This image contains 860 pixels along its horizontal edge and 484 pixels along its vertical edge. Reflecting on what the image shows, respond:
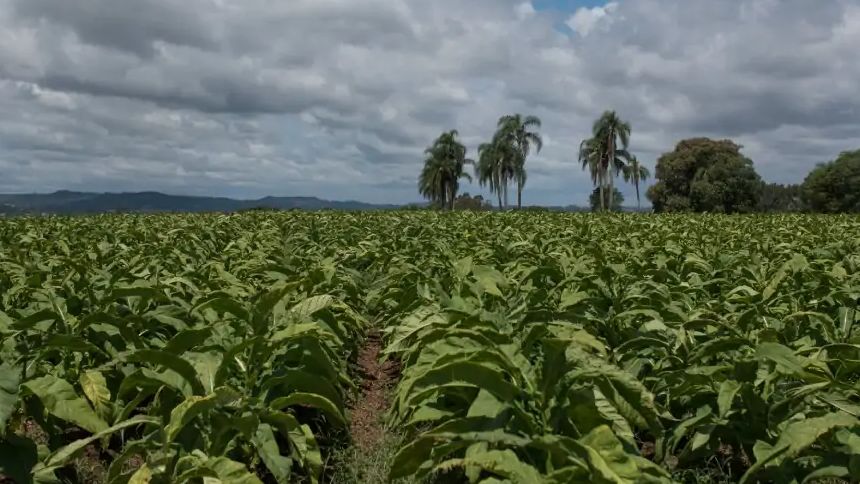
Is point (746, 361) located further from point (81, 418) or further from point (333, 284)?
point (333, 284)

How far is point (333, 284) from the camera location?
20.8 feet

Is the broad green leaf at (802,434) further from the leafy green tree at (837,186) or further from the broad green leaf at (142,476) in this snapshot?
the leafy green tree at (837,186)

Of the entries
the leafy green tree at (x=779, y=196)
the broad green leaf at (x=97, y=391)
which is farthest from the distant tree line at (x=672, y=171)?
the broad green leaf at (x=97, y=391)

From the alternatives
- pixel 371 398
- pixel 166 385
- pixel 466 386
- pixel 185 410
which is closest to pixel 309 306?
pixel 166 385

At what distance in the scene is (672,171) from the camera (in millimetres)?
72375

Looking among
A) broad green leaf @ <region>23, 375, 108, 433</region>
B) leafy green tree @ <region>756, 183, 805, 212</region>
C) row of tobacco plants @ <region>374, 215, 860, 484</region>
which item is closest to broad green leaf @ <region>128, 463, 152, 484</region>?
broad green leaf @ <region>23, 375, 108, 433</region>

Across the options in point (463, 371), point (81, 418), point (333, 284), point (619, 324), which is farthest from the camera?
point (333, 284)

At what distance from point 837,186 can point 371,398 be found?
77397 millimetres

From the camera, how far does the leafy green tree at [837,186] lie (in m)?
67.4

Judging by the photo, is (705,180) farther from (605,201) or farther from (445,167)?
(445,167)

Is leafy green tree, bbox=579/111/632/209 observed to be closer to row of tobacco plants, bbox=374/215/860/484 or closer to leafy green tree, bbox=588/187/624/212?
leafy green tree, bbox=588/187/624/212

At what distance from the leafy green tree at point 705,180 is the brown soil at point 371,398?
63.0m

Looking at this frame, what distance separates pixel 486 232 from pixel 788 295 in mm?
8404

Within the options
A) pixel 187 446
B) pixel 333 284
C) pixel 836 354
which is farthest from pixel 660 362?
pixel 333 284
